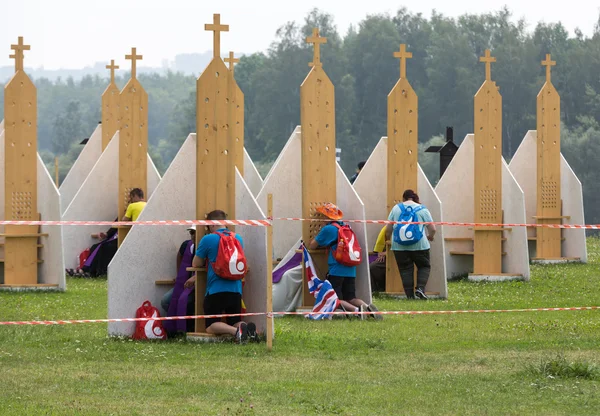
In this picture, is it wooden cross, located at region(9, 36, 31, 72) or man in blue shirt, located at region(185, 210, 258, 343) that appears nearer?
man in blue shirt, located at region(185, 210, 258, 343)

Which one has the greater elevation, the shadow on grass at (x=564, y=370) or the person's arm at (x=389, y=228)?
the person's arm at (x=389, y=228)

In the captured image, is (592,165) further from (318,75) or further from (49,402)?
(49,402)

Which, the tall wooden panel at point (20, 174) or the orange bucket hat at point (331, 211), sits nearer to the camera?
the orange bucket hat at point (331, 211)

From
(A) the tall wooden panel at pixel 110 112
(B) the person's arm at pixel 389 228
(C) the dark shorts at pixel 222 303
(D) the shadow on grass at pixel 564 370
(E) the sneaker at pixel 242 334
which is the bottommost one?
(D) the shadow on grass at pixel 564 370

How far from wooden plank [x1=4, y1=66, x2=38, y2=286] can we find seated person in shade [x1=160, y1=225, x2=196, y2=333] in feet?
19.0

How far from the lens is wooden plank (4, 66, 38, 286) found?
17031mm

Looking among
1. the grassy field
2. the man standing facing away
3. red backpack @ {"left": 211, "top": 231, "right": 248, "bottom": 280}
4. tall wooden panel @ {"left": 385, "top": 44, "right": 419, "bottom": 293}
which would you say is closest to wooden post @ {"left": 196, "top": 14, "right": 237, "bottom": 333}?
red backpack @ {"left": 211, "top": 231, "right": 248, "bottom": 280}

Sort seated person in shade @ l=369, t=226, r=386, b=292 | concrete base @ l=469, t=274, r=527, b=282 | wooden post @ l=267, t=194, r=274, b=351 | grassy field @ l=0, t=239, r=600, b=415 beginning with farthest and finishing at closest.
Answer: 1. concrete base @ l=469, t=274, r=527, b=282
2. seated person in shade @ l=369, t=226, r=386, b=292
3. wooden post @ l=267, t=194, r=274, b=351
4. grassy field @ l=0, t=239, r=600, b=415

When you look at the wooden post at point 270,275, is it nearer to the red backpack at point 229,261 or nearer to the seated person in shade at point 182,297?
the red backpack at point 229,261

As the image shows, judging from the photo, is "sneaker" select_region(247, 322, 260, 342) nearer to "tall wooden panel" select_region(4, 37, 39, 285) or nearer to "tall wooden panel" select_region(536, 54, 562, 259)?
"tall wooden panel" select_region(4, 37, 39, 285)

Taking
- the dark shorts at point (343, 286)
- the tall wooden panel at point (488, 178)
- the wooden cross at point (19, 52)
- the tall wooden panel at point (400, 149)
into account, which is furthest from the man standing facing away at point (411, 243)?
the wooden cross at point (19, 52)

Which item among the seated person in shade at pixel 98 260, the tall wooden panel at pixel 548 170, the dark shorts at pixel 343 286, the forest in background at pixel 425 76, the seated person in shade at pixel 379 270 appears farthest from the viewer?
the forest in background at pixel 425 76

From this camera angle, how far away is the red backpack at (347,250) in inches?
539

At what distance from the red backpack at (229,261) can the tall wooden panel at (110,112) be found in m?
13.0
